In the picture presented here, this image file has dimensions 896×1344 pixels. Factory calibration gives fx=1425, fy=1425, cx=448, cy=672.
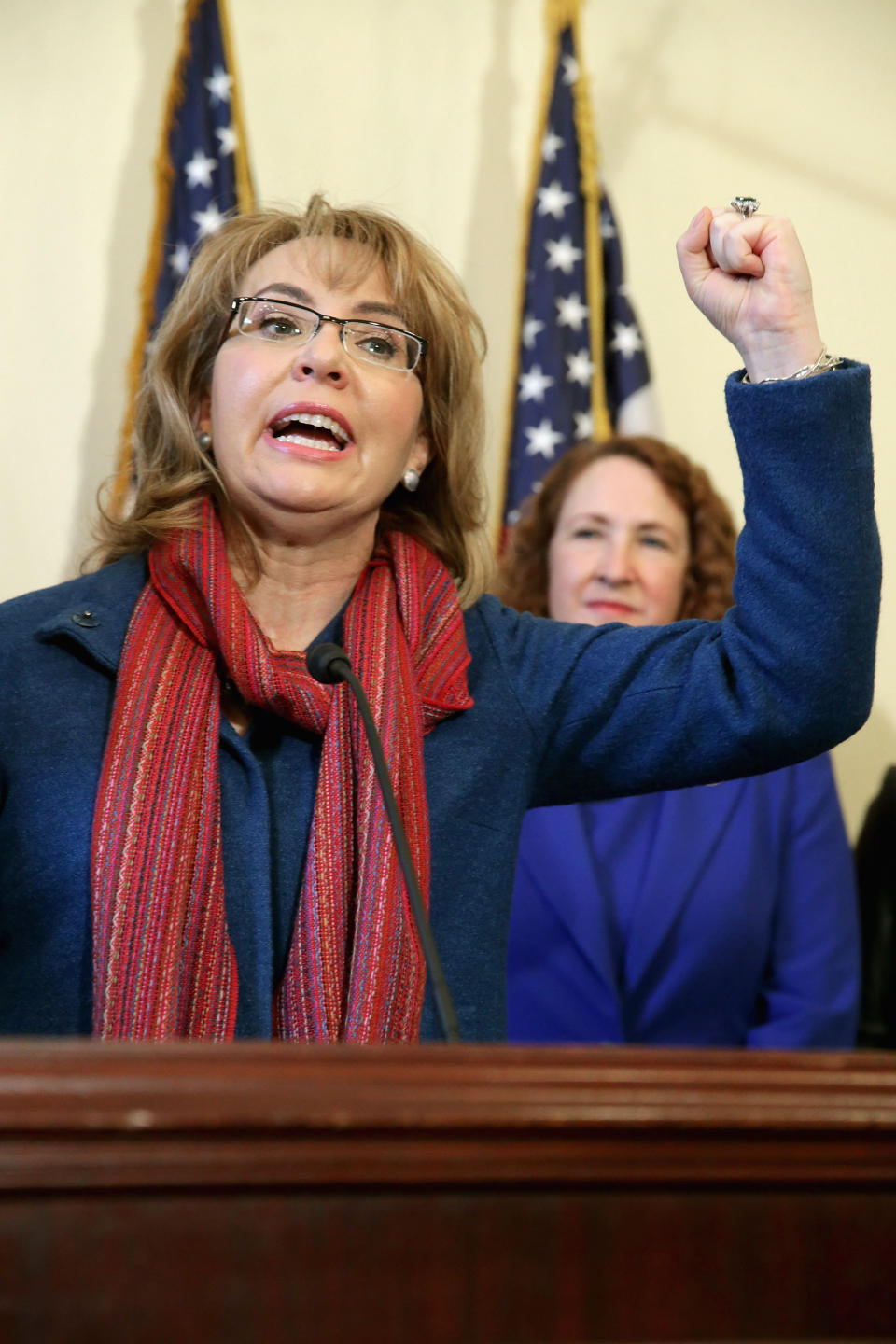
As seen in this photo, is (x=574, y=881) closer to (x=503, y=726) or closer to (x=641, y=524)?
(x=641, y=524)

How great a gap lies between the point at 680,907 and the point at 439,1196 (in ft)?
6.14

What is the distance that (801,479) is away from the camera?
1.25 m

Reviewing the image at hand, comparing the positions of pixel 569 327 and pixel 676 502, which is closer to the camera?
pixel 676 502

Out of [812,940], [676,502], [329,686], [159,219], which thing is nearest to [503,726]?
[329,686]

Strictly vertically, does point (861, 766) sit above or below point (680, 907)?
above

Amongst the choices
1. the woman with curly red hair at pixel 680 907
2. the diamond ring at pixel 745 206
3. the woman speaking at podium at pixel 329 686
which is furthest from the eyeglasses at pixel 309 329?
the woman with curly red hair at pixel 680 907

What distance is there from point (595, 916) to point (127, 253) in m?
1.86

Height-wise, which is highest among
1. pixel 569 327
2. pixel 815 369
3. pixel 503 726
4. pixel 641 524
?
pixel 569 327

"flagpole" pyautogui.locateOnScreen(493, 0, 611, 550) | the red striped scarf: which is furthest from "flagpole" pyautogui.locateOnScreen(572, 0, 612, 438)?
the red striped scarf

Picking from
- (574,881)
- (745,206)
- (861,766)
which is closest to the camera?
(745,206)

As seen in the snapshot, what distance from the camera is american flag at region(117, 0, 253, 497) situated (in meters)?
3.04

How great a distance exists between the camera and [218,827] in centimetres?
127

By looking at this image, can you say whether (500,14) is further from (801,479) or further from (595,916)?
(801,479)

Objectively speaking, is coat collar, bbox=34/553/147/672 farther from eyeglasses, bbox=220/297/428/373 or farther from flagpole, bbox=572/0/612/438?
flagpole, bbox=572/0/612/438
